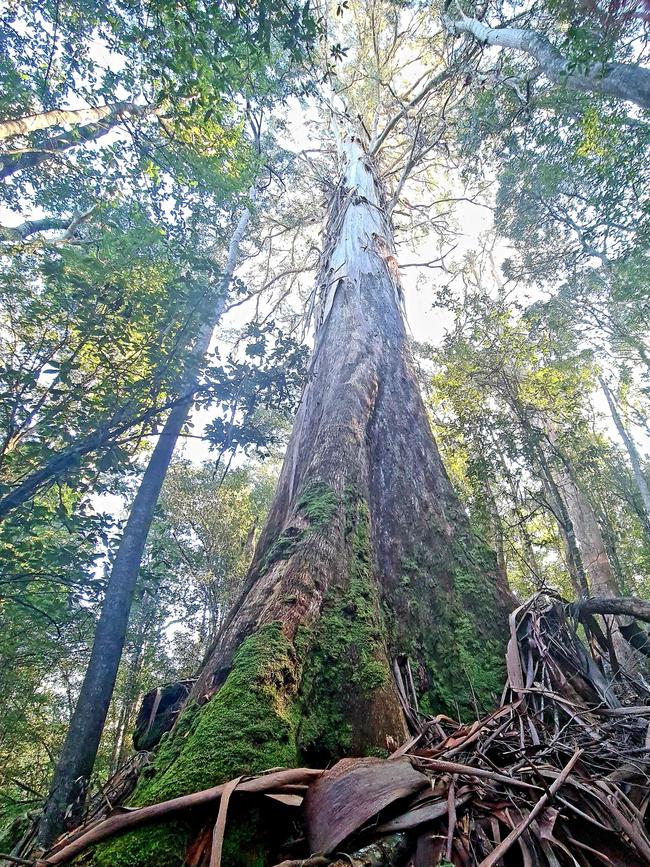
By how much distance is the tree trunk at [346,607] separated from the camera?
1.21 m

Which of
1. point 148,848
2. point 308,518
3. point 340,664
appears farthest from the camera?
point 308,518

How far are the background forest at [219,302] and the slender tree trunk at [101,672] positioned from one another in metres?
0.05

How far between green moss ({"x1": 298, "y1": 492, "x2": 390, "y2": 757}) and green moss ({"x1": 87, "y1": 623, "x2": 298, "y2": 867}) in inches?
4.8

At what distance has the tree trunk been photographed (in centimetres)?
121

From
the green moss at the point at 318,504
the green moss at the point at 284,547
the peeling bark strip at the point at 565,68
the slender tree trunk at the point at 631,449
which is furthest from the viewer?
the slender tree trunk at the point at 631,449

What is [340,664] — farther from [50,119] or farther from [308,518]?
[50,119]

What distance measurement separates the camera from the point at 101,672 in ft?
12.9

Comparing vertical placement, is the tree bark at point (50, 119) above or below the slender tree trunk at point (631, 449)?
above

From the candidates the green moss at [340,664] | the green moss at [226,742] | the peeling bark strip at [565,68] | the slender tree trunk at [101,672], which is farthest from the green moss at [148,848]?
the peeling bark strip at [565,68]

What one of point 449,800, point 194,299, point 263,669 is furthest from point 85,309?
point 449,800

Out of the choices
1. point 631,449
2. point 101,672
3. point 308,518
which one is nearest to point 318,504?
point 308,518

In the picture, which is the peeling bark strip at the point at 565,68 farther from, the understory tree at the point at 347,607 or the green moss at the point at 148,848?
the green moss at the point at 148,848

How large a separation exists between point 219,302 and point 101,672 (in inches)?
163

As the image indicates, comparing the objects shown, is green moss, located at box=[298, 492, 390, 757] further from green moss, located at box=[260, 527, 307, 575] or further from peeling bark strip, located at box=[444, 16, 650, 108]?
peeling bark strip, located at box=[444, 16, 650, 108]
